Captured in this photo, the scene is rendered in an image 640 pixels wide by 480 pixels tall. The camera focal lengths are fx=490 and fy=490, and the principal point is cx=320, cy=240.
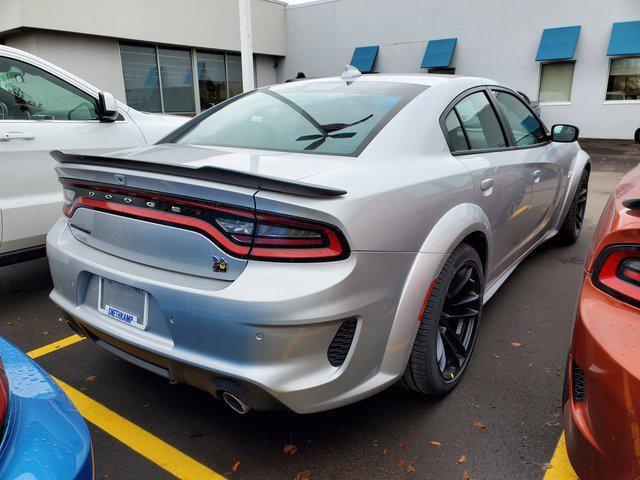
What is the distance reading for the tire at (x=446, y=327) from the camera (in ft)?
7.31

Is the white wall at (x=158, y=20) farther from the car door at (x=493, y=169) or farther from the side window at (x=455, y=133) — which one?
the side window at (x=455, y=133)

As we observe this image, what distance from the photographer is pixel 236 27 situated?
1808cm

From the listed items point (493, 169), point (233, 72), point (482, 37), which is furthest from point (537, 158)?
point (233, 72)

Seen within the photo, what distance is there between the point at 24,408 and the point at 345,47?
20.5 meters

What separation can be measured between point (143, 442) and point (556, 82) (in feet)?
56.9

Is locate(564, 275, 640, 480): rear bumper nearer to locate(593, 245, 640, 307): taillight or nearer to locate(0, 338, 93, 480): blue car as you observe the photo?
locate(593, 245, 640, 307): taillight

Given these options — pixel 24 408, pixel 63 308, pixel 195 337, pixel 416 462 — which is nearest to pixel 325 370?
pixel 195 337

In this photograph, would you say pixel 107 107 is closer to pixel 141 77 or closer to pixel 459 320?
pixel 459 320

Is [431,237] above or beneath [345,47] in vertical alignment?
beneath

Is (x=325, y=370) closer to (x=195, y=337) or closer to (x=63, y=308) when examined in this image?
(x=195, y=337)

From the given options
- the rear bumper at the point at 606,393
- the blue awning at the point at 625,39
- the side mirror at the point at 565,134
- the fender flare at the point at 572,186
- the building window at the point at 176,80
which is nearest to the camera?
the rear bumper at the point at 606,393

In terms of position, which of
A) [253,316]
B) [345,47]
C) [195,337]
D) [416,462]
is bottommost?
[416,462]

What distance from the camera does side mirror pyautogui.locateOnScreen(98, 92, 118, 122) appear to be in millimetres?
4031

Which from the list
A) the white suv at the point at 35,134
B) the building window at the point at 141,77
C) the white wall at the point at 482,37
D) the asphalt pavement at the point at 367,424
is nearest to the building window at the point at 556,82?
the white wall at the point at 482,37
